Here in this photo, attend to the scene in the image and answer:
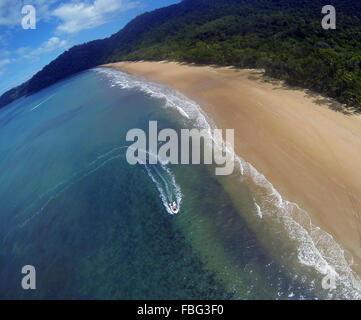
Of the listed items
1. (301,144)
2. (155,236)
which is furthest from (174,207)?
(301,144)

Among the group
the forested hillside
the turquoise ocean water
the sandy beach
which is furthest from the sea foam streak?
the forested hillside

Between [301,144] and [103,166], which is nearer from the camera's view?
[301,144]

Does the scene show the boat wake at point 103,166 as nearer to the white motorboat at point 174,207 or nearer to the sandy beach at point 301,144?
the white motorboat at point 174,207

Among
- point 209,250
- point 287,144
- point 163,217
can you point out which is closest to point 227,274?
point 209,250

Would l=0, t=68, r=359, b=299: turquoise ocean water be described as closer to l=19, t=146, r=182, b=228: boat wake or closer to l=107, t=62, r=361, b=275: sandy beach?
l=19, t=146, r=182, b=228: boat wake

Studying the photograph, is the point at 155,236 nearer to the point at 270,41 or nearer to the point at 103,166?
the point at 103,166
